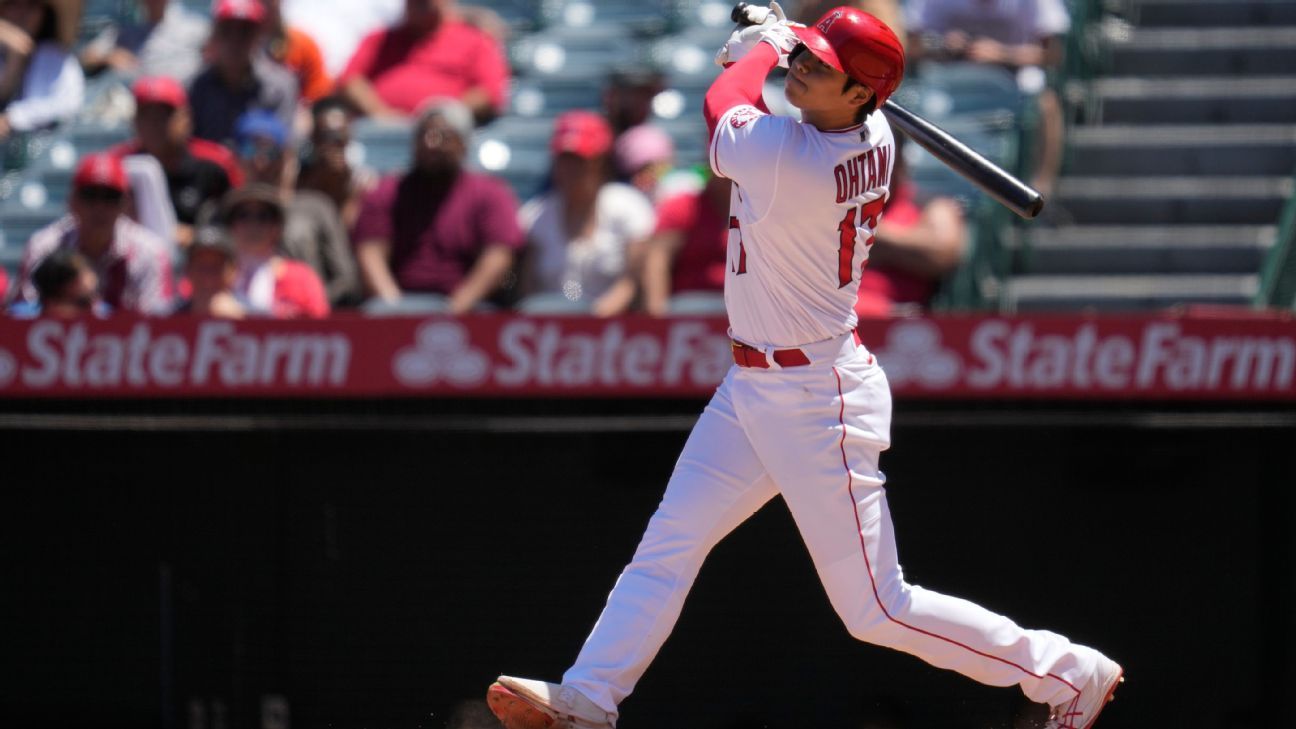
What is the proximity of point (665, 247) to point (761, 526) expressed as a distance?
1664 mm

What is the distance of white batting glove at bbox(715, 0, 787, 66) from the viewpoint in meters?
4.14

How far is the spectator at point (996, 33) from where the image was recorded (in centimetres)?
805

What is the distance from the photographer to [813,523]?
3.97 m

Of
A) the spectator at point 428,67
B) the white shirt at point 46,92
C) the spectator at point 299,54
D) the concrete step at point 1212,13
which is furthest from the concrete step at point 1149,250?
the white shirt at point 46,92

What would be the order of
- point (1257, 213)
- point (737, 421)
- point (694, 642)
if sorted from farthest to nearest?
point (1257, 213)
point (694, 642)
point (737, 421)

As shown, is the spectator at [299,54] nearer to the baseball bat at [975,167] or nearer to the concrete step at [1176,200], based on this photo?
the concrete step at [1176,200]

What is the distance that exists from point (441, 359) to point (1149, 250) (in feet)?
11.9

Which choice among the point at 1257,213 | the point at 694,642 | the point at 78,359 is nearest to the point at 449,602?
the point at 694,642

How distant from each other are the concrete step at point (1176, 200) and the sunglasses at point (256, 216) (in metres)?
3.43

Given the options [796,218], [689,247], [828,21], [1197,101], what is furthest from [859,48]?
[1197,101]

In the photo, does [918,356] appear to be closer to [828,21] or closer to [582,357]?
[582,357]

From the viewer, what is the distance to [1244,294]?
713 centimetres

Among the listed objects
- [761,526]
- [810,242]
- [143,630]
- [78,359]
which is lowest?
[143,630]

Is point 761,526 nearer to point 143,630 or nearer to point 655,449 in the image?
point 655,449
